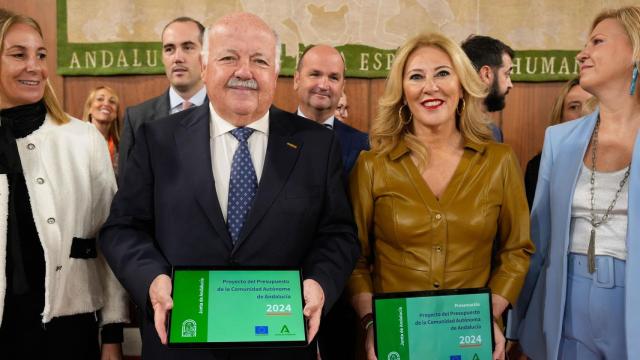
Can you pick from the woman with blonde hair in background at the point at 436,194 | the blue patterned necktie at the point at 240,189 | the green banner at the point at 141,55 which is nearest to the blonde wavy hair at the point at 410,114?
the woman with blonde hair in background at the point at 436,194

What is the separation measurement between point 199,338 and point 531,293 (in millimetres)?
1219

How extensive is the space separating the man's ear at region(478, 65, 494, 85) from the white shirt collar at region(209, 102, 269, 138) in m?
2.01

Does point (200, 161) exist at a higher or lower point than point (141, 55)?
lower

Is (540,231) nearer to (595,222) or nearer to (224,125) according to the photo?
(595,222)

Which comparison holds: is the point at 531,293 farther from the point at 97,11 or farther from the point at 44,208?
the point at 97,11

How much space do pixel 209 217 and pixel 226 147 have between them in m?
0.23

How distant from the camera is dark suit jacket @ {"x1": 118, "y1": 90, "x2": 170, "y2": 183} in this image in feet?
9.86

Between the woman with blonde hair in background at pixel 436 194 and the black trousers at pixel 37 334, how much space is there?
0.86 metres

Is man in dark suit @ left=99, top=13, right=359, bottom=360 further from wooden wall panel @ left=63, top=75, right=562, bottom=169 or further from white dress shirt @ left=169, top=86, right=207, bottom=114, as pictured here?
wooden wall panel @ left=63, top=75, right=562, bottom=169

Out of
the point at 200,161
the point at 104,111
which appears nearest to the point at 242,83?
the point at 200,161

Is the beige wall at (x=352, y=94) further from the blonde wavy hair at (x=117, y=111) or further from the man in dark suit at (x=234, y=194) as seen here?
the man in dark suit at (x=234, y=194)

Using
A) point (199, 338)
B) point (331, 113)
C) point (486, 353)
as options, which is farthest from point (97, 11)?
point (486, 353)

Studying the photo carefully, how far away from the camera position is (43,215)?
1.75 metres

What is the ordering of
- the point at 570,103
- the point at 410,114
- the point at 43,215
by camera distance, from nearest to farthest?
1. the point at 43,215
2. the point at 410,114
3. the point at 570,103
